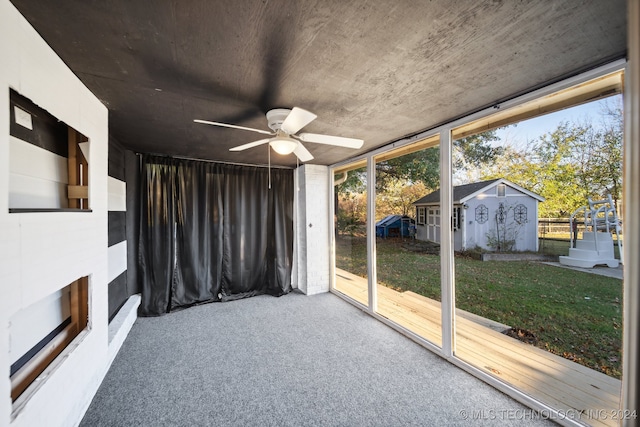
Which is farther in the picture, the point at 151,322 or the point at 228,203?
the point at 228,203

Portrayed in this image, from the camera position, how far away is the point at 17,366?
124 centimetres

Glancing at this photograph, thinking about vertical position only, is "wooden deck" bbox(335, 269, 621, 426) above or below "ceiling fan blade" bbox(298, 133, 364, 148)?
below

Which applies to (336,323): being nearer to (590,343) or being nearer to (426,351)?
(426,351)

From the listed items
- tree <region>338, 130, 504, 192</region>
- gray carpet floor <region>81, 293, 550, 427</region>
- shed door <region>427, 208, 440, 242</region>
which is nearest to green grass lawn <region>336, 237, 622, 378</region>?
shed door <region>427, 208, 440, 242</region>

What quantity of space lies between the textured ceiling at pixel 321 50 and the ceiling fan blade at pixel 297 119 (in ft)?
0.78

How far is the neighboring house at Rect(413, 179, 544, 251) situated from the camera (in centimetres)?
201

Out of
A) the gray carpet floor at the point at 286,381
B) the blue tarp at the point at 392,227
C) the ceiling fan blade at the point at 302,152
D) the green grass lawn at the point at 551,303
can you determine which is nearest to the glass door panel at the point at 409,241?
the blue tarp at the point at 392,227

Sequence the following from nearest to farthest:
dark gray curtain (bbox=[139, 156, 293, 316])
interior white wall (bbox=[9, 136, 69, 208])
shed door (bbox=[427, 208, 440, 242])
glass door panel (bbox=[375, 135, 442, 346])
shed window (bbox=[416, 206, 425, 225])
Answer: interior white wall (bbox=[9, 136, 69, 208]), shed door (bbox=[427, 208, 440, 242]), glass door panel (bbox=[375, 135, 442, 346]), shed window (bbox=[416, 206, 425, 225]), dark gray curtain (bbox=[139, 156, 293, 316])

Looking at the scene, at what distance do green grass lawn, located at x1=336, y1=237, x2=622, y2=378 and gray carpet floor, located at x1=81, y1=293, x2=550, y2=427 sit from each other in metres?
0.69

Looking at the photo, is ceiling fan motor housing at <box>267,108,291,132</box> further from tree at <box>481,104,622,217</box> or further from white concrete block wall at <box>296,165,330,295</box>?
white concrete block wall at <box>296,165,330,295</box>

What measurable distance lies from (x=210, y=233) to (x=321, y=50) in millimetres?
3184

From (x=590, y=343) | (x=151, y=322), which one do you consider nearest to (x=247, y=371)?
(x=151, y=322)

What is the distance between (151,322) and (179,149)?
2.17m

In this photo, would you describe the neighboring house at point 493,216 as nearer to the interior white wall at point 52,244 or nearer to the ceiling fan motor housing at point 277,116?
the ceiling fan motor housing at point 277,116
